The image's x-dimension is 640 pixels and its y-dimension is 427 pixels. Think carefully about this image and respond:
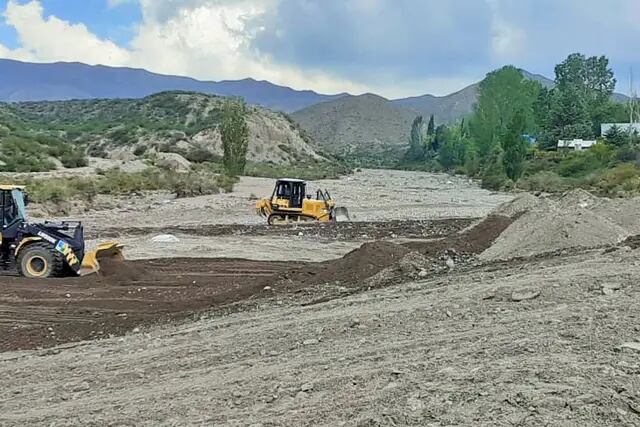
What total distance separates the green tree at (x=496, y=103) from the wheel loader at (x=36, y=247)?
3058 inches

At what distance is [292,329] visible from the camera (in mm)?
9195

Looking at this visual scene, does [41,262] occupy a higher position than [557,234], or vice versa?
[557,234]

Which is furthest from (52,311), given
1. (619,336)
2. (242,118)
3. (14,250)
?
(242,118)

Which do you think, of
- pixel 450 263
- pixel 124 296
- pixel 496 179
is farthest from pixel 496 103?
pixel 124 296

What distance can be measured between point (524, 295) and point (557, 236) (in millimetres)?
7603

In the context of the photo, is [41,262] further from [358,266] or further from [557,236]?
[557,236]

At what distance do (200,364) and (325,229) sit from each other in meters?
19.2

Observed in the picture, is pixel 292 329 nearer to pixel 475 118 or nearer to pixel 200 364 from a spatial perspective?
pixel 200 364

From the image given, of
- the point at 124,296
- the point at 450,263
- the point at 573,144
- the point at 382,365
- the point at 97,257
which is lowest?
the point at 124,296

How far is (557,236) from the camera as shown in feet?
52.7

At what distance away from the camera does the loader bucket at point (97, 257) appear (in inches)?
634

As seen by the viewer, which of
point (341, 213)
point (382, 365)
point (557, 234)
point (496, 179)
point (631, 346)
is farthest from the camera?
point (496, 179)

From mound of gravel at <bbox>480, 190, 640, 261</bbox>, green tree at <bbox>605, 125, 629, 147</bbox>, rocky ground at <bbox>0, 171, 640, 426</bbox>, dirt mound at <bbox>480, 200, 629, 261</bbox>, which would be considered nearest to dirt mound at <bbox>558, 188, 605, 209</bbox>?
mound of gravel at <bbox>480, 190, 640, 261</bbox>

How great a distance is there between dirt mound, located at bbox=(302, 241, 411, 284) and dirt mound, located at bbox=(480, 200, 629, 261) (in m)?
2.02
